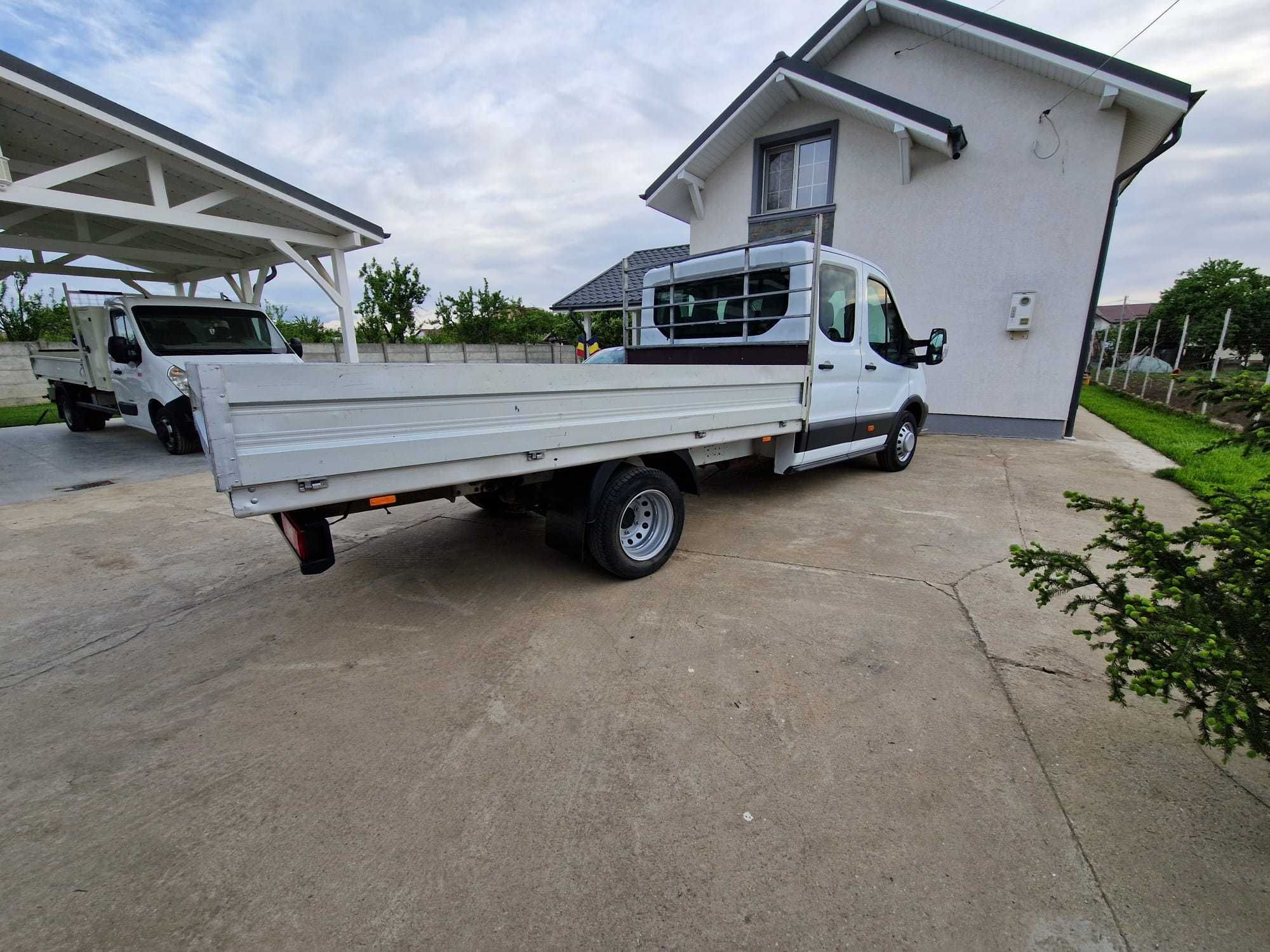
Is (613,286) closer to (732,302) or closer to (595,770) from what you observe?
(732,302)

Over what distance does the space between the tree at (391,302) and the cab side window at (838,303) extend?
23113 millimetres

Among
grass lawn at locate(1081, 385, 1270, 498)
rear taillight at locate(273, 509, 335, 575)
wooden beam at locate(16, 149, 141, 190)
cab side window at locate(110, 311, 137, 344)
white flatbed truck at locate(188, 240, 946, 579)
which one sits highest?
wooden beam at locate(16, 149, 141, 190)

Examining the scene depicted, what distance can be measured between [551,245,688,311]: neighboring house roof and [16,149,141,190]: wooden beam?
26.1 ft

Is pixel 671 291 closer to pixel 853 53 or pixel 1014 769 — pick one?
pixel 1014 769

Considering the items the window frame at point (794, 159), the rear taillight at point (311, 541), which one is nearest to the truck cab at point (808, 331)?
the rear taillight at point (311, 541)

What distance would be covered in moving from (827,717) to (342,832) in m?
1.93

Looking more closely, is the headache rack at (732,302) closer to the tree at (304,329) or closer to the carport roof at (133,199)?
the carport roof at (133,199)

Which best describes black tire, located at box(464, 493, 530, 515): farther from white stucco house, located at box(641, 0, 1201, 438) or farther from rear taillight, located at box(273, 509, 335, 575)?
white stucco house, located at box(641, 0, 1201, 438)

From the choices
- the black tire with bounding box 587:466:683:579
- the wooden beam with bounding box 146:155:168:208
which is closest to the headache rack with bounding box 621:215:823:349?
the black tire with bounding box 587:466:683:579

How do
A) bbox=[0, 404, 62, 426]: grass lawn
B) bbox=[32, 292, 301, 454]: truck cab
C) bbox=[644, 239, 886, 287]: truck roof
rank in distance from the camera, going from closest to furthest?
bbox=[644, 239, 886, 287]: truck roof → bbox=[32, 292, 301, 454]: truck cab → bbox=[0, 404, 62, 426]: grass lawn

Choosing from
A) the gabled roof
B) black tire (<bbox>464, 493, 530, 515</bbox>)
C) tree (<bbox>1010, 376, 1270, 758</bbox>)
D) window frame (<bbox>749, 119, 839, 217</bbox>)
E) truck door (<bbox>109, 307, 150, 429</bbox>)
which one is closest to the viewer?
tree (<bbox>1010, 376, 1270, 758</bbox>)

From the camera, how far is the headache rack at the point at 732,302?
465 centimetres

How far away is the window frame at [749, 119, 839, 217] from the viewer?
32.4ft

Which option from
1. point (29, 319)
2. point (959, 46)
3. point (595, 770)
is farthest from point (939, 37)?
point (29, 319)
